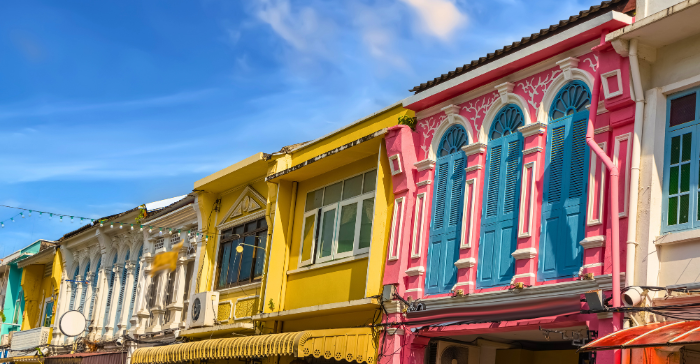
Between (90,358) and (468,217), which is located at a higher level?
(468,217)

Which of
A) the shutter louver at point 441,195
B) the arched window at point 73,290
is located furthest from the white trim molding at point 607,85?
the arched window at point 73,290

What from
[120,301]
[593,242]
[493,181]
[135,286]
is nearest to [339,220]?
[493,181]

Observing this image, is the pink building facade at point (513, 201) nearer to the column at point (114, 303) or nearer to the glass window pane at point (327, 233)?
the glass window pane at point (327, 233)

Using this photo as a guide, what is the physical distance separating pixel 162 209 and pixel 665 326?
14.5 metres

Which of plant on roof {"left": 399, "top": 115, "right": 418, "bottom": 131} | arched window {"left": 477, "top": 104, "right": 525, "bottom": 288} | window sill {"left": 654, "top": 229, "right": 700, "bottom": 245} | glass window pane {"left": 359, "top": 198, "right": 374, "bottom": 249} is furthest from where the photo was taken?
glass window pane {"left": 359, "top": 198, "right": 374, "bottom": 249}

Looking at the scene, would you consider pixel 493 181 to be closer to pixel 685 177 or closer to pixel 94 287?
pixel 685 177

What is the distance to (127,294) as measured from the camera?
70.3 feet

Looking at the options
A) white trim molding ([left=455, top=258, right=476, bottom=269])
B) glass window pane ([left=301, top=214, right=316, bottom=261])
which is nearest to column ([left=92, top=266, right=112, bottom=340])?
glass window pane ([left=301, top=214, right=316, bottom=261])

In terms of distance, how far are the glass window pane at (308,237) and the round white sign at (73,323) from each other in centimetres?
888

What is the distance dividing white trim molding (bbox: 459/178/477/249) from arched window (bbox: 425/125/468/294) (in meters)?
0.20

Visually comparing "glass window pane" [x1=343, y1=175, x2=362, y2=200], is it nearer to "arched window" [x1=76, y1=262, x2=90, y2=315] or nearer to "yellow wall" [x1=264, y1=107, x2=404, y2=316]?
"yellow wall" [x1=264, y1=107, x2=404, y2=316]

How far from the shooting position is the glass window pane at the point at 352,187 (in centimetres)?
1434

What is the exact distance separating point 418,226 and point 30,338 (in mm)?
16808

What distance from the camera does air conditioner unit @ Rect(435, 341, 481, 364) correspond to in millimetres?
11898
